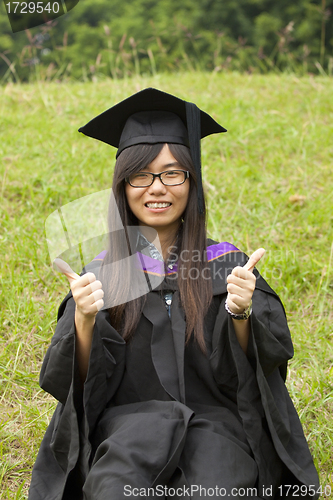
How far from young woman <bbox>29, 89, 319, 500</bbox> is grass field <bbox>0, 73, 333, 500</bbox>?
28.0 inches

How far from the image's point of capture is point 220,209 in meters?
4.48

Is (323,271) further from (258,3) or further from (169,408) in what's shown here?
(258,3)

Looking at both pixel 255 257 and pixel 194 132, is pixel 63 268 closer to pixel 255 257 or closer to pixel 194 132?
pixel 255 257

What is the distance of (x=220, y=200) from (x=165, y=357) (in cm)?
268

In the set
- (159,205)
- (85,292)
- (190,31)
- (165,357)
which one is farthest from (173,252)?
(190,31)

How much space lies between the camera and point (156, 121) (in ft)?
7.38

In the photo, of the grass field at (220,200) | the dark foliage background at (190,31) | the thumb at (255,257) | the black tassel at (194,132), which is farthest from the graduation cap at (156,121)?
the dark foliage background at (190,31)

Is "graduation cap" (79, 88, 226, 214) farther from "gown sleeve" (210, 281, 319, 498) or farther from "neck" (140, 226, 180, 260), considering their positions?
"gown sleeve" (210, 281, 319, 498)

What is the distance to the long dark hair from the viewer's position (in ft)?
7.02

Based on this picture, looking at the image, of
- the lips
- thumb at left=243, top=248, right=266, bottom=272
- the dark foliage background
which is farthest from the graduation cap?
the dark foliage background

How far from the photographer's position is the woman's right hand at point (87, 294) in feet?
6.02

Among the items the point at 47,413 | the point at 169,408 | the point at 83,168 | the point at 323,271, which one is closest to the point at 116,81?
the point at 83,168

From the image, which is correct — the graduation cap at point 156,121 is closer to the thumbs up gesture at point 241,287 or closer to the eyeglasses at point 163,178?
the eyeglasses at point 163,178

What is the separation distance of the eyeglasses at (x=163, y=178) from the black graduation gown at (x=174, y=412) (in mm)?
407
